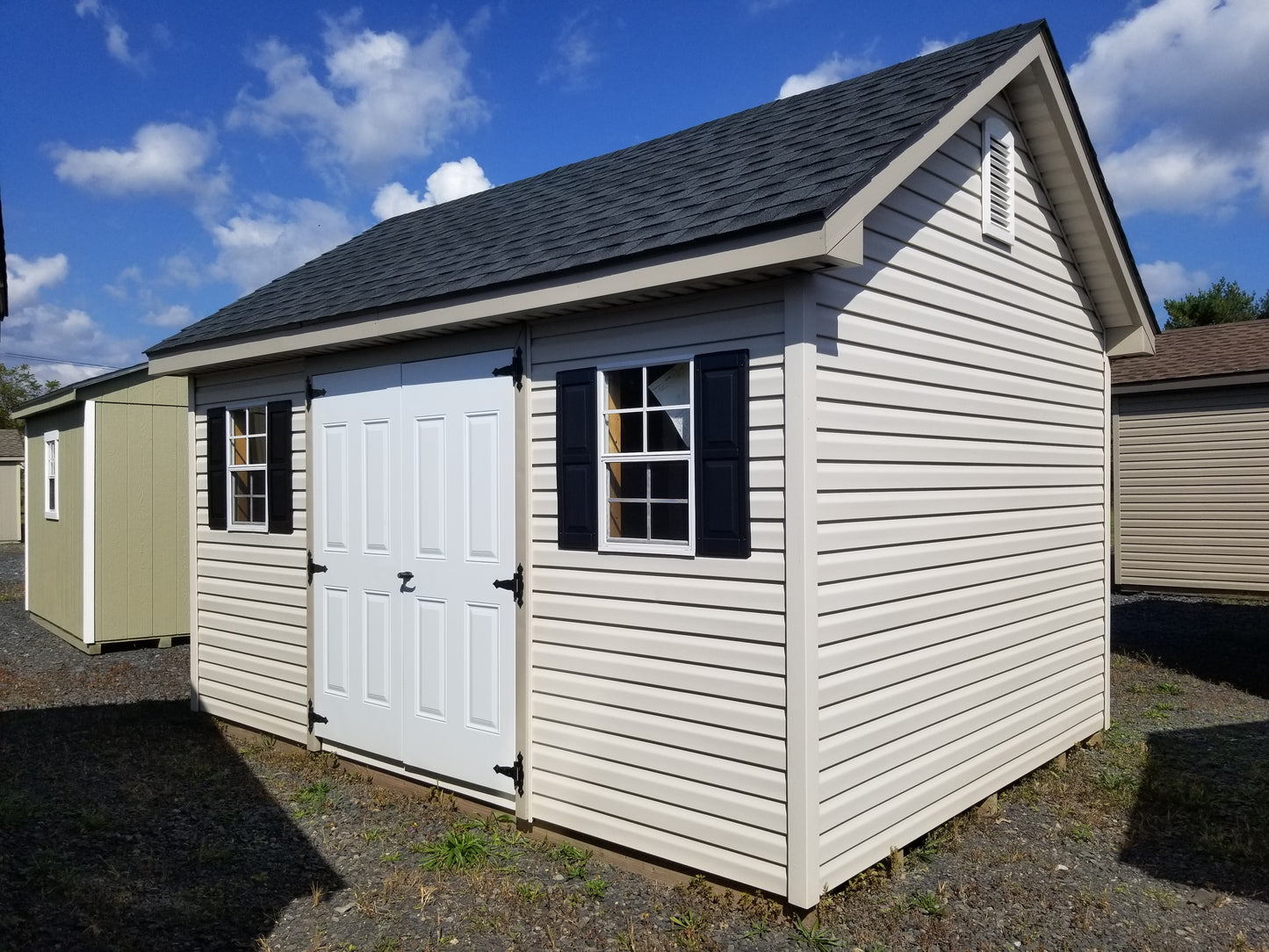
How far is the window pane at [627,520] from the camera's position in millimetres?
5000

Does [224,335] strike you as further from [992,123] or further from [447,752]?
[992,123]

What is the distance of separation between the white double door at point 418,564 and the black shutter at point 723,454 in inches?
53.1

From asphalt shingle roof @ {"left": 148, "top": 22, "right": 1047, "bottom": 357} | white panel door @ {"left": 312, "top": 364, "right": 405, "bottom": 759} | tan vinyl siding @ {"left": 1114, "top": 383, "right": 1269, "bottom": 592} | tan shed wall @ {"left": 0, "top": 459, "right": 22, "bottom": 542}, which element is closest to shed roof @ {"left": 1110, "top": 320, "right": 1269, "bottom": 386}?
tan vinyl siding @ {"left": 1114, "top": 383, "right": 1269, "bottom": 592}

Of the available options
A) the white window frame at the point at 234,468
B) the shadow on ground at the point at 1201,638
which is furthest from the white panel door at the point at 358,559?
the shadow on ground at the point at 1201,638

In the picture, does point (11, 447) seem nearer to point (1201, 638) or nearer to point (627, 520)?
point (627, 520)

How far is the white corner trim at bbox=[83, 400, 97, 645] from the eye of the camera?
429 inches

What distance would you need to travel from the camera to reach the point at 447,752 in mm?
5773

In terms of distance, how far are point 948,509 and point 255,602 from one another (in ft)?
17.1

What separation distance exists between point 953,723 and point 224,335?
5.74 m

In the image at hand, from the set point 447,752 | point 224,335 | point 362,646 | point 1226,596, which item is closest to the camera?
point 447,752

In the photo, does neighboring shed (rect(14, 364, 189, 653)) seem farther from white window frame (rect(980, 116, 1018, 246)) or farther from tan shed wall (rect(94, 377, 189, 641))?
white window frame (rect(980, 116, 1018, 246))

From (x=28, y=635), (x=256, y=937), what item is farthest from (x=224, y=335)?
(x=28, y=635)

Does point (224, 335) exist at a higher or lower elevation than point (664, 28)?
lower

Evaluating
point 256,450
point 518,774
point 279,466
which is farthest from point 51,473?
point 518,774
